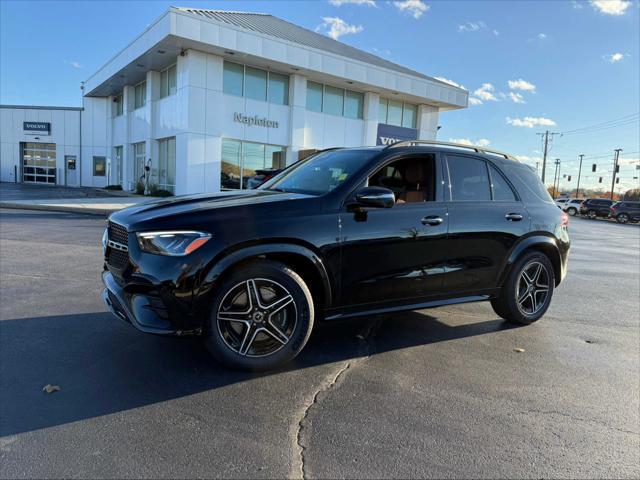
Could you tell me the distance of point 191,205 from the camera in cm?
366

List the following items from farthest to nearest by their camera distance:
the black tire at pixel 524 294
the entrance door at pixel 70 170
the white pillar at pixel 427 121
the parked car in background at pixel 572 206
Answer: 1. the parked car in background at pixel 572 206
2. the entrance door at pixel 70 170
3. the white pillar at pixel 427 121
4. the black tire at pixel 524 294

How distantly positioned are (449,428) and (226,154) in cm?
2284

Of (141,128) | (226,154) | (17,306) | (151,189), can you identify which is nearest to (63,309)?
(17,306)

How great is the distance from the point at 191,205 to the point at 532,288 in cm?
370

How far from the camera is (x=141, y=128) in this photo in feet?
91.7

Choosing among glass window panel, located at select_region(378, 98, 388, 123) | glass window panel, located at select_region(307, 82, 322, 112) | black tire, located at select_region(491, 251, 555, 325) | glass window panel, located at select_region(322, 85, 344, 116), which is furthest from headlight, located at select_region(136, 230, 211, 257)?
glass window panel, located at select_region(378, 98, 388, 123)

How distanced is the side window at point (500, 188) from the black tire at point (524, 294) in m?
0.63

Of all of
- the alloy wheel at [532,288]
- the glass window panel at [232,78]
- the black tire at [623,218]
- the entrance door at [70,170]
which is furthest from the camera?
the black tire at [623,218]

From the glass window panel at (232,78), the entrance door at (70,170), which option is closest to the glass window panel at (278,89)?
the glass window panel at (232,78)

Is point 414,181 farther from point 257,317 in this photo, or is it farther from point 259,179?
point 259,179

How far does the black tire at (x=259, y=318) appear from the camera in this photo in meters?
3.43

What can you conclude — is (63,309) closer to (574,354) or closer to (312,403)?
(312,403)

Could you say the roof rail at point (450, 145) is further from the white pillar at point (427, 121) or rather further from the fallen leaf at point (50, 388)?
the white pillar at point (427, 121)

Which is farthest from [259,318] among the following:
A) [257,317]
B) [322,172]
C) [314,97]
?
[314,97]
